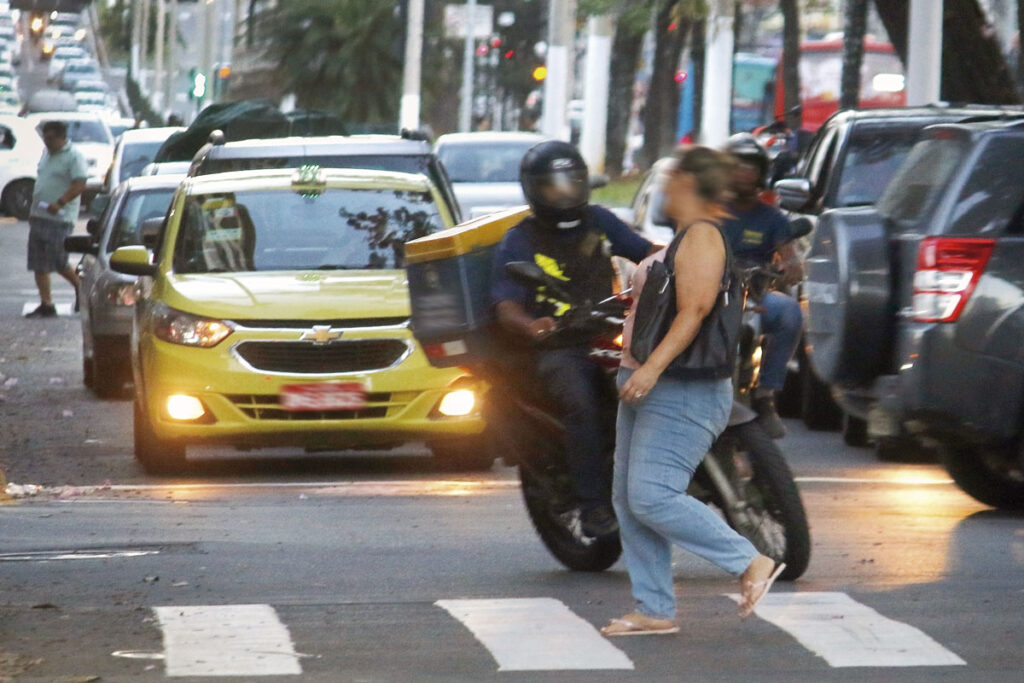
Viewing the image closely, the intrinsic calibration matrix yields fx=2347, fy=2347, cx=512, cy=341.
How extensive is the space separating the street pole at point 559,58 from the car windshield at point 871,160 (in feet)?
116

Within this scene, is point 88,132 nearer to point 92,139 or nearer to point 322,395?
point 92,139

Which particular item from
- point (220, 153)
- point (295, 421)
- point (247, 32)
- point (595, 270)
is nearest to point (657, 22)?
point (247, 32)

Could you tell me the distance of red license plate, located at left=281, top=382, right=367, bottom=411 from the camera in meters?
11.8

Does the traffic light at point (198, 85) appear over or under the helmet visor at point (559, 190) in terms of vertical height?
under

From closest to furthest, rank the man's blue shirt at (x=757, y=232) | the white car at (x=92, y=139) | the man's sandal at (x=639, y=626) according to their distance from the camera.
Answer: the man's sandal at (x=639, y=626) < the man's blue shirt at (x=757, y=232) < the white car at (x=92, y=139)

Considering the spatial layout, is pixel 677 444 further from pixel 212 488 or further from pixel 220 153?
pixel 220 153

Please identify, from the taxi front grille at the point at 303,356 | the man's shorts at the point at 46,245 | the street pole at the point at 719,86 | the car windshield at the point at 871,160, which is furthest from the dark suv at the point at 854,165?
the street pole at the point at 719,86

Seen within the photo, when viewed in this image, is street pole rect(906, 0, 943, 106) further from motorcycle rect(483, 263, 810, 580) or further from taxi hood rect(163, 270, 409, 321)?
motorcycle rect(483, 263, 810, 580)

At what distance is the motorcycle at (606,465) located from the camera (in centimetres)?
813

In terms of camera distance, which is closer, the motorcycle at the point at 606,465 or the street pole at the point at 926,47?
the motorcycle at the point at 606,465

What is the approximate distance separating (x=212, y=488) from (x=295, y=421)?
53 centimetres

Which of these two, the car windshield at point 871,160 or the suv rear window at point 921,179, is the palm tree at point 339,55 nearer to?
the car windshield at point 871,160

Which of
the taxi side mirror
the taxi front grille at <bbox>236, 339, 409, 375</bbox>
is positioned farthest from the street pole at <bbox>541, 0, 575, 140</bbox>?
the taxi front grille at <bbox>236, 339, 409, 375</bbox>

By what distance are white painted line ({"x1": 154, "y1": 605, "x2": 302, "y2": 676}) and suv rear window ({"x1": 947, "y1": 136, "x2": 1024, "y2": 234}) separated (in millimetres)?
3576
